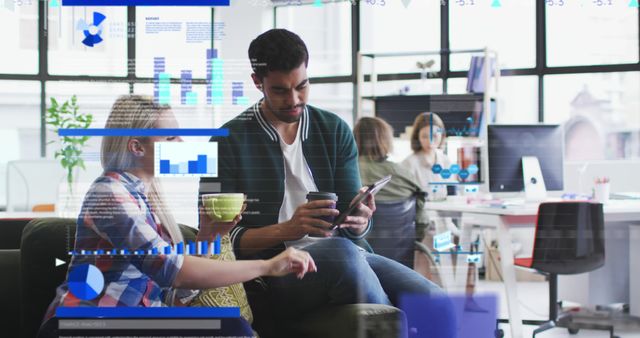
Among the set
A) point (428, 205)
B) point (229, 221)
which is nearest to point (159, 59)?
point (229, 221)

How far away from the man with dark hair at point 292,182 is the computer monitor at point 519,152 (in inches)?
12.9

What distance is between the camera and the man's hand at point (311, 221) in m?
1.55

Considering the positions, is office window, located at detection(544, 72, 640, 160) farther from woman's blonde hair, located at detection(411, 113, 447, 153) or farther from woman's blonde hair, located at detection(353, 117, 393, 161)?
woman's blonde hair, located at detection(353, 117, 393, 161)

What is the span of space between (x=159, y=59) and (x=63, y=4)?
0.28 meters

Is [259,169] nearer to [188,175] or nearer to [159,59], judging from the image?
[188,175]

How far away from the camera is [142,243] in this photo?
5.00 feet

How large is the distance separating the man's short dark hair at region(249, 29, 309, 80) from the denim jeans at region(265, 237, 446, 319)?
1.40 ft

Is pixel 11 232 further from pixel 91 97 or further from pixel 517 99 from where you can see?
pixel 517 99

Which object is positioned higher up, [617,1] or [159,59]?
[617,1]

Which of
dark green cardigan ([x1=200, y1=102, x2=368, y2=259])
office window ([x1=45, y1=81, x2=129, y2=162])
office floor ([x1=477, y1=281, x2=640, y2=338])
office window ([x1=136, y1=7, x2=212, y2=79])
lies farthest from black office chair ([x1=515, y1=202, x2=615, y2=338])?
office window ([x1=45, y1=81, x2=129, y2=162])

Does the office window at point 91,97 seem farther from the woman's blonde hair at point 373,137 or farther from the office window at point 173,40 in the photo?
the woman's blonde hair at point 373,137

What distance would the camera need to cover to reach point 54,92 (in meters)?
1.62

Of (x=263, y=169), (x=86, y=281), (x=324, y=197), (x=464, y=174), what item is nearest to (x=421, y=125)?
(x=464, y=174)
